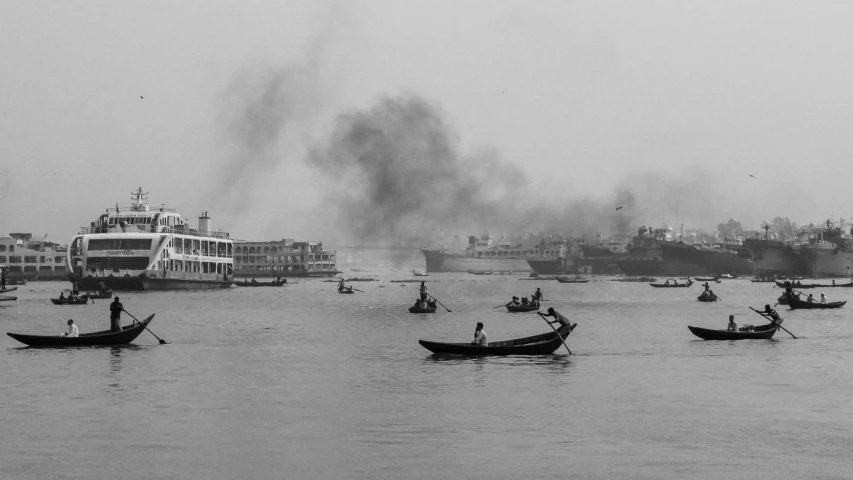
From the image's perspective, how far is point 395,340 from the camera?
191ft

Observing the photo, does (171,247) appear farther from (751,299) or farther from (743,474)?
(743,474)

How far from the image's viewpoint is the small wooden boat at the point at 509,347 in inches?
1682

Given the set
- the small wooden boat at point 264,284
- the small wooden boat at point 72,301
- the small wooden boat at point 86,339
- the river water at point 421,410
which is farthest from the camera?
the small wooden boat at point 264,284

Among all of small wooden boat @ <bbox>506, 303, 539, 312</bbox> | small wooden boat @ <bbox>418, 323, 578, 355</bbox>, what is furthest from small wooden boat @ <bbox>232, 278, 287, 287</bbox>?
small wooden boat @ <bbox>418, 323, 578, 355</bbox>

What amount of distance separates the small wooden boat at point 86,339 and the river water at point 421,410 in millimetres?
604

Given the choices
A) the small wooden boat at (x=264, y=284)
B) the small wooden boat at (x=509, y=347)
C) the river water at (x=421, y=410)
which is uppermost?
the small wooden boat at (x=264, y=284)

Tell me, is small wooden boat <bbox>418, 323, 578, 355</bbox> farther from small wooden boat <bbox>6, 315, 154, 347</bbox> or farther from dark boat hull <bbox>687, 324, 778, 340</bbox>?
small wooden boat <bbox>6, 315, 154, 347</bbox>

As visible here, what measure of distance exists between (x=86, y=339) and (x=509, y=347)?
63.5ft

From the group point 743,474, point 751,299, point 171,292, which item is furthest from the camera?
point 171,292

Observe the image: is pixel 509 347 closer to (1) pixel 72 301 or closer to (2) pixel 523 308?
(2) pixel 523 308

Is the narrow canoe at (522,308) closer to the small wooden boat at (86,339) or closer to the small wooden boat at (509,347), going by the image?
the small wooden boat at (509,347)

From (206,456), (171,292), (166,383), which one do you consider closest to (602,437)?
(206,456)

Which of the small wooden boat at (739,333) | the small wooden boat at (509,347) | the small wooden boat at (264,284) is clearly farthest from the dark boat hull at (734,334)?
the small wooden boat at (264,284)

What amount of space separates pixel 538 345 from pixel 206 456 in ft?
72.8
